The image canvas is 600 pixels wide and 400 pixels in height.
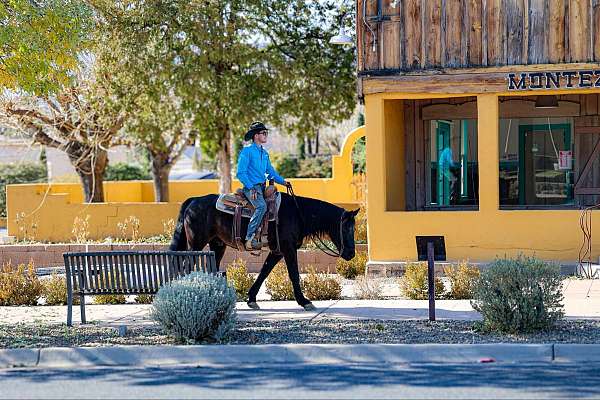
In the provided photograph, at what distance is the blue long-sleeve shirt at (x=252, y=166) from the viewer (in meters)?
12.5

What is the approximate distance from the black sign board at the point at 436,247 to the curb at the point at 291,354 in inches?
265

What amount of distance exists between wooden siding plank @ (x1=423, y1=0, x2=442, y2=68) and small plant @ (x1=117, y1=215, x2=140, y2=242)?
26.2 feet

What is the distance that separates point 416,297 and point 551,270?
11.7 ft

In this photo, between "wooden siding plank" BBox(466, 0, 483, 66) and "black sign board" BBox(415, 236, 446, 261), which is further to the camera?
"black sign board" BBox(415, 236, 446, 261)

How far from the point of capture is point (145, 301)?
14.0 metres

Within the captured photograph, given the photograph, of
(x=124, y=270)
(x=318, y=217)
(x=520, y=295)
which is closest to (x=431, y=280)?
(x=520, y=295)

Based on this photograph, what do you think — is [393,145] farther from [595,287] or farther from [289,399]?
[289,399]

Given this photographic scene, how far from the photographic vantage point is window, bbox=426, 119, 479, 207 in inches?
784

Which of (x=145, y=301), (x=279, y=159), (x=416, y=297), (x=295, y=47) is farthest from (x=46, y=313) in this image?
(x=279, y=159)

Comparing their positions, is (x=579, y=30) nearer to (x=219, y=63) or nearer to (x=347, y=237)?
(x=347, y=237)

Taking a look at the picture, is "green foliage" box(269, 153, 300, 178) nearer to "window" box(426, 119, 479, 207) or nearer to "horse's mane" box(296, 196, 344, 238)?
"window" box(426, 119, 479, 207)

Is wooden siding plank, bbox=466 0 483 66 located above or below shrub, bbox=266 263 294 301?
above

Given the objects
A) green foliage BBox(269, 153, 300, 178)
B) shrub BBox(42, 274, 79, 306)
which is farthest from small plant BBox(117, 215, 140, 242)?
green foliage BBox(269, 153, 300, 178)

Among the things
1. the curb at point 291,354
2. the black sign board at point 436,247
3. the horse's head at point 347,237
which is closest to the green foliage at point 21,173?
the black sign board at point 436,247
